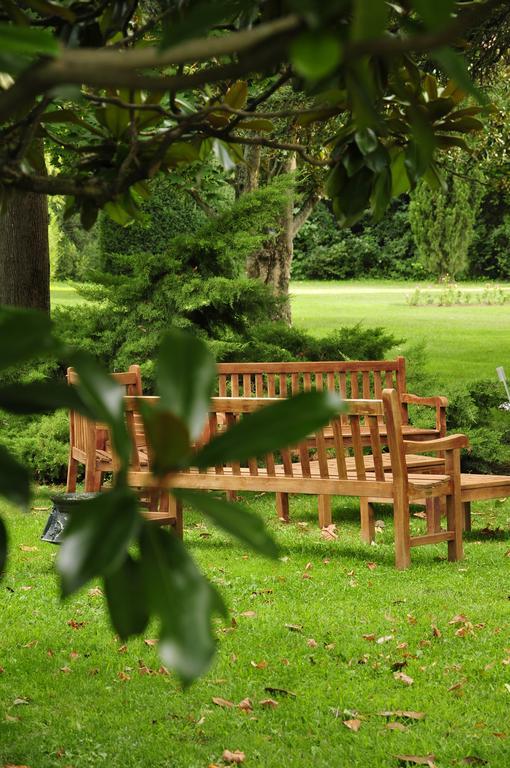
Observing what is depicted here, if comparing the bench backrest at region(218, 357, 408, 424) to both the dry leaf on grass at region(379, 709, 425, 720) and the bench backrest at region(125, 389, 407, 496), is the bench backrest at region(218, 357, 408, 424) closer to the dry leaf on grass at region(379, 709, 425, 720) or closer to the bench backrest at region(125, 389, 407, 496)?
the bench backrest at region(125, 389, 407, 496)

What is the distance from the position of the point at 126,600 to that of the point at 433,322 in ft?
85.1

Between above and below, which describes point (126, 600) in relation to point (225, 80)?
below

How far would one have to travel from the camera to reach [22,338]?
82 centimetres

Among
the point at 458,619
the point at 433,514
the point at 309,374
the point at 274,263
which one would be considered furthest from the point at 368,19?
the point at 274,263

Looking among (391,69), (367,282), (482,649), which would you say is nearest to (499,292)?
(367,282)

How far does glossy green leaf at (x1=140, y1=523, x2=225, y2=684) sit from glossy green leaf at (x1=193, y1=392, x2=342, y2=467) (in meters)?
0.09

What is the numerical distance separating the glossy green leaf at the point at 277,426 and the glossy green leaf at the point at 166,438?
3 centimetres

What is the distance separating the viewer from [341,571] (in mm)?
6035

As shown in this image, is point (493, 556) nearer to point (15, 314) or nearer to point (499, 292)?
point (15, 314)

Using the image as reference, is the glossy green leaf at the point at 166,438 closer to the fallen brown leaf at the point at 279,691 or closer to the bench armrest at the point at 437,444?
the fallen brown leaf at the point at 279,691

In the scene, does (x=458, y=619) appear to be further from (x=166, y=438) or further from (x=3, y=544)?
(x=166, y=438)

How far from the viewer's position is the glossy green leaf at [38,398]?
92cm

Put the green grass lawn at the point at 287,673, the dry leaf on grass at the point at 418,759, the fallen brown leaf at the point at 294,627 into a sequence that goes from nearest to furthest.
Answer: the dry leaf on grass at the point at 418,759 < the green grass lawn at the point at 287,673 < the fallen brown leaf at the point at 294,627

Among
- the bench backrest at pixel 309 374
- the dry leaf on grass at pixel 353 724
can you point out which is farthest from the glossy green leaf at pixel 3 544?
the bench backrest at pixel 309 374
